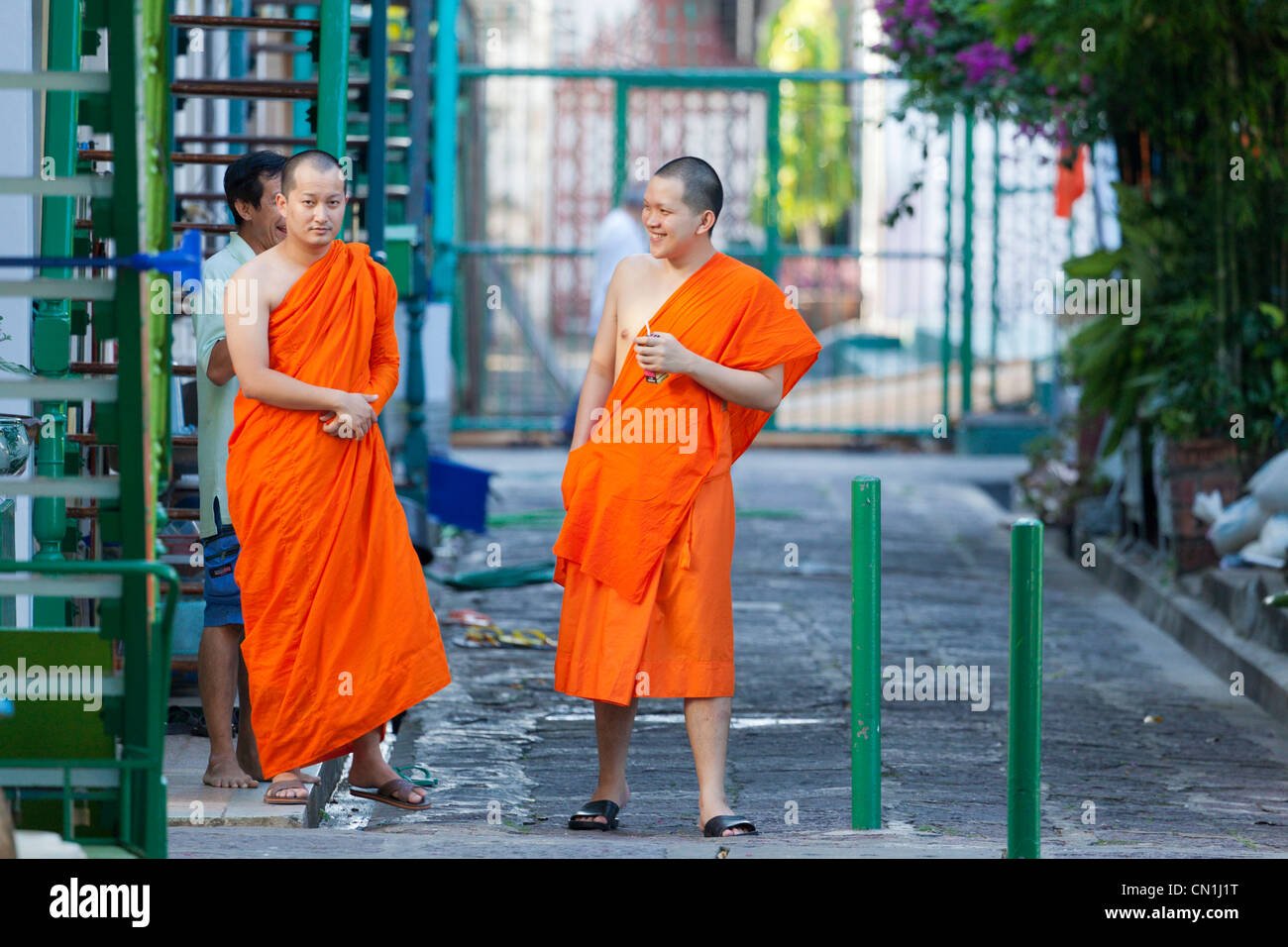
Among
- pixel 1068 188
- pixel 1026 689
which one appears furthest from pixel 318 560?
pixel 1068 188

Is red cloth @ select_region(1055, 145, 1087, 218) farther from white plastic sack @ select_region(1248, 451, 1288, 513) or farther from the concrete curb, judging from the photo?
white plastic sack @ select_region(1248, 451, 1288, 513)

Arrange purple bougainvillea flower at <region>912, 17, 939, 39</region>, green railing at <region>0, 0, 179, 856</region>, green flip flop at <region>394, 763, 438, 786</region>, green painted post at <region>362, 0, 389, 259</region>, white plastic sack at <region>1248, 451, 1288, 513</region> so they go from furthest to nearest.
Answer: purple bougainvillea flower at <region>912, 17, 939, 39</region>, white plastic sack at <region>1248, 451, 1288, 513</region>, green painted post at <region>362, 0, 389, 259</region>, green flip flop at <region>394, 763, 438, 786</region>, green railing at <region>0, 0, 179, 856</region>

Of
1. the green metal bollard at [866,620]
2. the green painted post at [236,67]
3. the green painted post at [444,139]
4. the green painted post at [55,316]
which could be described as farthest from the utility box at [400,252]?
the green metal bollard at [866,620]

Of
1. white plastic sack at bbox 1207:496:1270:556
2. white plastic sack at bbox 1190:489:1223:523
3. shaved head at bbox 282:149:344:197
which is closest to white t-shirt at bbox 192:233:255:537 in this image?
shaved head at bbox 282:149:344:197

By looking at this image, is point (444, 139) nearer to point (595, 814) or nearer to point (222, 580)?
point (222, 580)

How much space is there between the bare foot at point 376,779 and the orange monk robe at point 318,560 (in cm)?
35

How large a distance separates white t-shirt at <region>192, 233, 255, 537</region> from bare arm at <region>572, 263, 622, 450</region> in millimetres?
914

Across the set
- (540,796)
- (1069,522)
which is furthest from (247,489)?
(1069,522)

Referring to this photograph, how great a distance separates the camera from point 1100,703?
22.5 feet

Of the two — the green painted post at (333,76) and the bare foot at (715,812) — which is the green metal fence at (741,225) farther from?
the bare foot at (715,812)

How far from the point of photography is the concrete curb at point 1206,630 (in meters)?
6.82

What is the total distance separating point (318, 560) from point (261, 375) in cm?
47

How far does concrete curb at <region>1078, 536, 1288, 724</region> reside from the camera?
6.82m

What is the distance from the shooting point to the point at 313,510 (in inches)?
182
